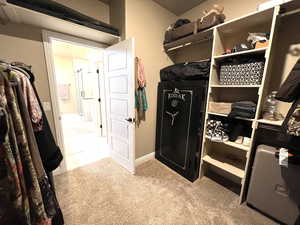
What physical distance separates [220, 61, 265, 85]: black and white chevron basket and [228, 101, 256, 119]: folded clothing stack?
237 mm

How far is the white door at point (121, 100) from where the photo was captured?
5.93 feet

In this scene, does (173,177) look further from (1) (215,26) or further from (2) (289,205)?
(1) (215,26)

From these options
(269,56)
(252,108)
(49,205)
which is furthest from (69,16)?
(252,108)

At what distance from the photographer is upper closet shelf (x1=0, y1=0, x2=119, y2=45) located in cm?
131

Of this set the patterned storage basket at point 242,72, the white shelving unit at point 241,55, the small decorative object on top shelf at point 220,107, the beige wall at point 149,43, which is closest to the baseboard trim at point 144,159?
the beige wall at point 149,43

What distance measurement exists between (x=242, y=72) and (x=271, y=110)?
514 mm

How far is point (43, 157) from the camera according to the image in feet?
→ 2.63

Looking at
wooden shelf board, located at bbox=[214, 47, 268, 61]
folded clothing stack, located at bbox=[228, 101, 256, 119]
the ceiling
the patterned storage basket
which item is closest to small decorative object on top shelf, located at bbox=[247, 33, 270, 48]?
wooden shelf board, located at bbox=[214, 47, 268, 61]

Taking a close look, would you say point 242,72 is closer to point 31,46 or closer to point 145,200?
point 145,200

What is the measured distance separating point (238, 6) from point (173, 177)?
260 centimetres

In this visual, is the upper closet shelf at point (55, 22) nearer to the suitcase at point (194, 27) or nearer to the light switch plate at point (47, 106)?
the suitcase at point (194, 27)

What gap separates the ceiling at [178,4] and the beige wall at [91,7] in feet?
0.39

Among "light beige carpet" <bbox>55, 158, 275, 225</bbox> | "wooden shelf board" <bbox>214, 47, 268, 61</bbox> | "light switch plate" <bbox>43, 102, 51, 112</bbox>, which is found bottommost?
"light beige carpet" <bbox>55, 158, 275, 225</bbox>

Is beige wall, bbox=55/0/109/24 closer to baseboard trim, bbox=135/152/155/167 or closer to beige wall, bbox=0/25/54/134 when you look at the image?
beige wall, bbox=0/25/54/134
